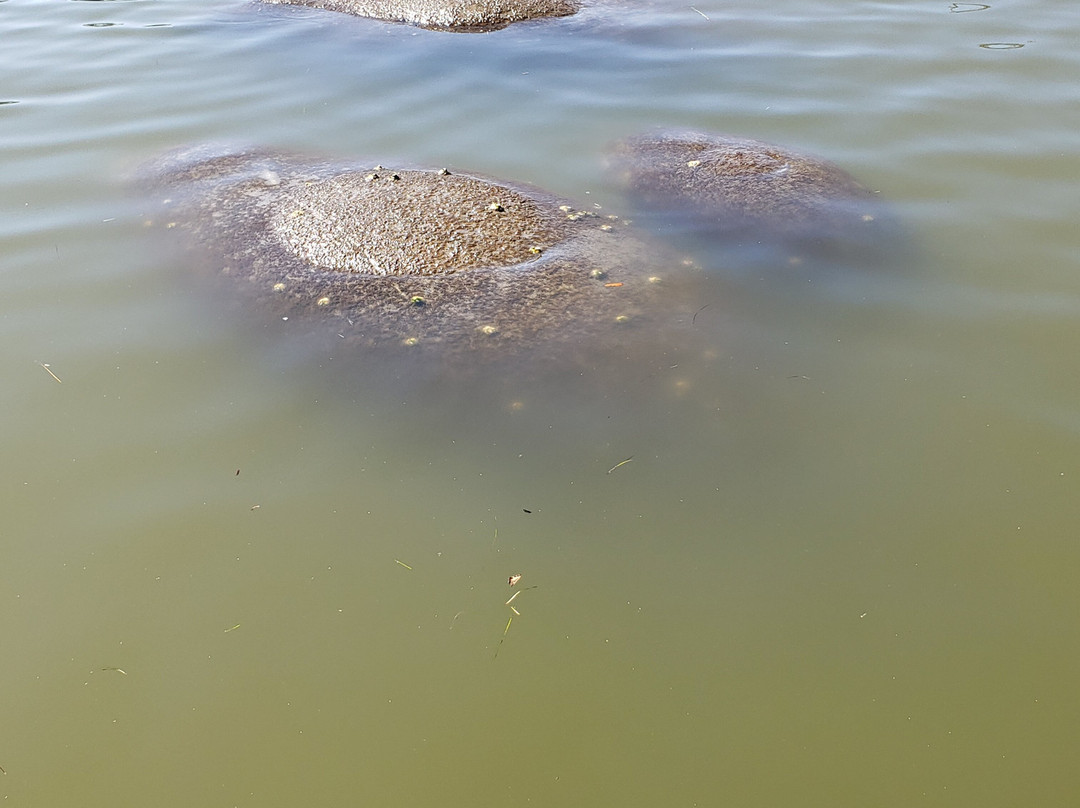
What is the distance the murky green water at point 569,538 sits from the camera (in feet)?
7.94

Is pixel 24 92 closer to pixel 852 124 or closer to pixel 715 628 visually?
pixel 852 124

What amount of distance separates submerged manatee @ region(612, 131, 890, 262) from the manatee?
2.84 meters

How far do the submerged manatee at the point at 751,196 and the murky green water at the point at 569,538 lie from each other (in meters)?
0.26

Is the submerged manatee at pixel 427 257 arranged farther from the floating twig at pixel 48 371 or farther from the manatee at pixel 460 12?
the manatee at pixel 460 12

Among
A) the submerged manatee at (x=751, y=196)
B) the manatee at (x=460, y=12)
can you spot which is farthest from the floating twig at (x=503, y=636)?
the manatee at (x=460, y=12)

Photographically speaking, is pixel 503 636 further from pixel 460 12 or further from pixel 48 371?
pixel 460 12

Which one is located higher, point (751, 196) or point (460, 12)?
point (460, 12)

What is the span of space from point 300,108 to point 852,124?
12.5ft

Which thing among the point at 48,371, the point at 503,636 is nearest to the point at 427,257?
the point at 48,371

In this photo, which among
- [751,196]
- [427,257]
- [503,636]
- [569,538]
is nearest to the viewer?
[503,636]

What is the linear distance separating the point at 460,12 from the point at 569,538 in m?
5.82

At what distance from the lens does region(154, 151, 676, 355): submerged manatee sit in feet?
12.2

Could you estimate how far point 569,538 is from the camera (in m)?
2.99

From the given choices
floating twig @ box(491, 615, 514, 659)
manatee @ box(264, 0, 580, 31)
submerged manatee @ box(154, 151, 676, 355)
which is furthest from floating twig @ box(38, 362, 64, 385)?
manatee @ box(264, 0, 580, 31)
